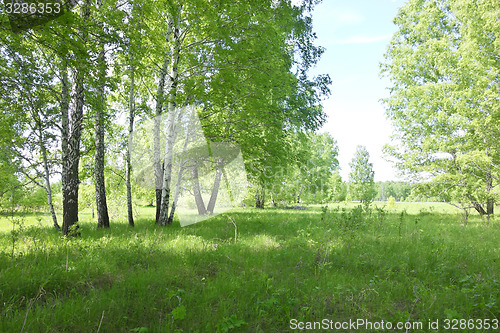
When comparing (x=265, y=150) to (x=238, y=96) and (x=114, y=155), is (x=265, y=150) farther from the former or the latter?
(x=114, y=155)

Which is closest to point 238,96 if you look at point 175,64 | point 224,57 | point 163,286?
point 224,57

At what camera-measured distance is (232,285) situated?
13.4 feet

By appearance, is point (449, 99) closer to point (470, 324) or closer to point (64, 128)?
point (470, 324)

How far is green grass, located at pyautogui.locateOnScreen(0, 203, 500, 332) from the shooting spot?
10.3 ft

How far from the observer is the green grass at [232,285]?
3.13m

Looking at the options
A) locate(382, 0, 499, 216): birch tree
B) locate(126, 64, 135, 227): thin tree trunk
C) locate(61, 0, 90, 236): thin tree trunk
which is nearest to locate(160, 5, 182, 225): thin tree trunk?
locate(126, 64, 135, 227): thin tree trunk

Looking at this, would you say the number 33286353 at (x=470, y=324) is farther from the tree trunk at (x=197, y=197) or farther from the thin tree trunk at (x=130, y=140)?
the tree trunk at (x=197, y=197)

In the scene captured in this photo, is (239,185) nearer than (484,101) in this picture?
No

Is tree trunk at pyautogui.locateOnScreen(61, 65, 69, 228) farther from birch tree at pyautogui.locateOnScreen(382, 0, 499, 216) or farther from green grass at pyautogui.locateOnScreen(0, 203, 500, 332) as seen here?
birch tree at pyautogui.locateOnScreen(382, 0, 499, 216)

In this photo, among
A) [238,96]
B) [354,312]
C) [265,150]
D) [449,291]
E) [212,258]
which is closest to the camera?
[354,312]

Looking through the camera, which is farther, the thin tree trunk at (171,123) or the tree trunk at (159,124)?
the tree trunk at (159,124)

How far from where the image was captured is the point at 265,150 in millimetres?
10156

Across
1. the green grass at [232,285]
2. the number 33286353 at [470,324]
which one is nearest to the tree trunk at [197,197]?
the green grass at [232,285]

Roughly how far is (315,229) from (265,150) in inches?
143
